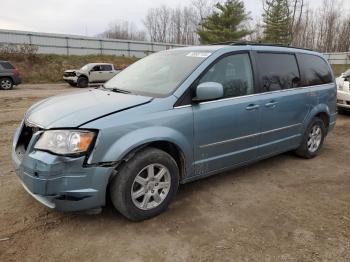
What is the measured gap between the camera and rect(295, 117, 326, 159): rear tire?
5.18 m

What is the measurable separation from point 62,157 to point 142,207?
0.92m

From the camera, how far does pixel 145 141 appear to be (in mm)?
3068

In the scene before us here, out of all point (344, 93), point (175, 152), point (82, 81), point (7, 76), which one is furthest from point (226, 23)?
point (175, 152)

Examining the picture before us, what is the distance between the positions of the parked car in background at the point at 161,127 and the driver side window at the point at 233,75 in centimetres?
1

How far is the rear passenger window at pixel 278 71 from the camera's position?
4301mm

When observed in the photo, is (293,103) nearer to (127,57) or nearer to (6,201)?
(6,201)

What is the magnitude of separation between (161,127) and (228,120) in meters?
0.93

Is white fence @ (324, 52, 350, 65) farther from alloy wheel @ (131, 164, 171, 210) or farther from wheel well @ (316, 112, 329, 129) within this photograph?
alloy wheel @ (131, 164, 171, 210)

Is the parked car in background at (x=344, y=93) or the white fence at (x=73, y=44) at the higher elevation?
the white fence at (x=73, y=44)

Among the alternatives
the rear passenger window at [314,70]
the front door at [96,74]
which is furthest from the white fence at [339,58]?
the rear passenger window at [314,70]

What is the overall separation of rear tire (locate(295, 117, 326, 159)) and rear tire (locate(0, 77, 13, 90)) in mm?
17677

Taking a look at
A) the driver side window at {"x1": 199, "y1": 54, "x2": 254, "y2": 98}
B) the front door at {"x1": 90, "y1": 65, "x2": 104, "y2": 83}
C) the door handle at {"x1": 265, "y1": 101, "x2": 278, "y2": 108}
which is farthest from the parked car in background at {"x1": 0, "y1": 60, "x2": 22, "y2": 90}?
the door handle at {"x1": 265, "y1": 101, "x2": 278, "y2": 108}

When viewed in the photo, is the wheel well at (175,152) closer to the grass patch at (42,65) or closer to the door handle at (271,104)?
the door handle at (271,104)

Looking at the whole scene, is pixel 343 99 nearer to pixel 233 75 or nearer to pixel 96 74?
pixel 233 75
